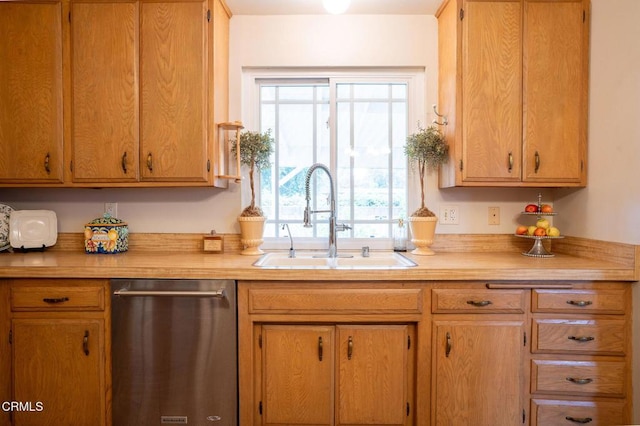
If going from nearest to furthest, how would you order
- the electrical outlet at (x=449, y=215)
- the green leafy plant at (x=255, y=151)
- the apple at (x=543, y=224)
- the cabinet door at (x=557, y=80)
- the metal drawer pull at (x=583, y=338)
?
the metal drawer pull at (x=583, y=338), the cabinet door at (x=557, y=80), the apple at (x=543, y=224), the green leafy plant at (x=255, y=151), the electrical outlet at (x=449, y=215)

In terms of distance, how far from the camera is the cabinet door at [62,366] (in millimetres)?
1716

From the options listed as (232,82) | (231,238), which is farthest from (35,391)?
(232,82)

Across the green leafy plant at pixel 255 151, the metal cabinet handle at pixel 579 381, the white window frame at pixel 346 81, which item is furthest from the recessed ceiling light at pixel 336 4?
the metal cabinet handle at pixel 579 381

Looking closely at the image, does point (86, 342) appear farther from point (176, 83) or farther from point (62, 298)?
point (176, 83)

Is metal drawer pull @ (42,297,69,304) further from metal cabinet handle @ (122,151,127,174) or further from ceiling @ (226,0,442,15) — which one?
ceiling @ (226,0,442,15)

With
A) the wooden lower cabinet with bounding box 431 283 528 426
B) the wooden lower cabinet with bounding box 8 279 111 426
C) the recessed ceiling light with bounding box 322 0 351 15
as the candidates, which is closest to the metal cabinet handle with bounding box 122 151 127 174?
the wooden lower cabinet with bounding box 8 279 111 426

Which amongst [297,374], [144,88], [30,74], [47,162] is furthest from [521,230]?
[30,74]

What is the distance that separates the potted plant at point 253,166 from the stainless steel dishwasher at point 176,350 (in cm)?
48

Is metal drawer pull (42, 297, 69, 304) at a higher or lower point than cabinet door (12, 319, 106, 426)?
higher

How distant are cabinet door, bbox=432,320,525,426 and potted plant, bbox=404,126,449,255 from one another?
0.55 meters

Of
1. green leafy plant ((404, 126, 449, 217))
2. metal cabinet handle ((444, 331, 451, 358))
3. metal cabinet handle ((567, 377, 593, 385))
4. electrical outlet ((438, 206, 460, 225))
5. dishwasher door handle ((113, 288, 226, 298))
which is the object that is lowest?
metal cabinet handle ((567, 377, 593, 385))

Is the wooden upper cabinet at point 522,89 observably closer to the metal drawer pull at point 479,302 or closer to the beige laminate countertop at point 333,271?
the beige laminate countertop at point 333,271

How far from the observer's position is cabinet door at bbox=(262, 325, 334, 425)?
1710 mm

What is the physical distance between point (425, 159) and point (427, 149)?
60mm
